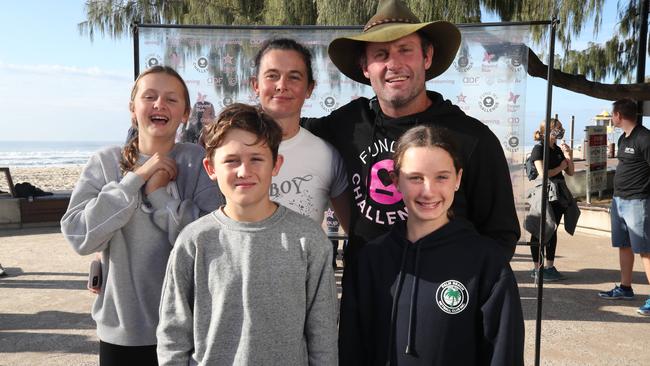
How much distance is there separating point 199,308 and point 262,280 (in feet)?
0.66

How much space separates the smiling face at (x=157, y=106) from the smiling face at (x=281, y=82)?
1.20ft

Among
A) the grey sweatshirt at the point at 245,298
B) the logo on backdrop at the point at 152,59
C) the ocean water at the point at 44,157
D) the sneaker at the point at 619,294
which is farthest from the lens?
the ocean water at the point at 44,157

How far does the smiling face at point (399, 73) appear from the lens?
76.0 inches

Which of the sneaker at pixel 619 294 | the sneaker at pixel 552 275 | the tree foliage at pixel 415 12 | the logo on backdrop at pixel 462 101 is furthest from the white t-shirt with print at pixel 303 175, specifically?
the tree foliage at pixel 415 12

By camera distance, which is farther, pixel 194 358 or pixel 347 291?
pixel 347 291

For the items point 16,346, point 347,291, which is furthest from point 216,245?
point 16,346

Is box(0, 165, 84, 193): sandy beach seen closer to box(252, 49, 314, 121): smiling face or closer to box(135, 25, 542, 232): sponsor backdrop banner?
box(135, 25, 542, 232): sponsor backdrop banner

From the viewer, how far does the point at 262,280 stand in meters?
1.50

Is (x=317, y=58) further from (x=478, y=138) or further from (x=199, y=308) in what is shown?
(x=199, y=308)

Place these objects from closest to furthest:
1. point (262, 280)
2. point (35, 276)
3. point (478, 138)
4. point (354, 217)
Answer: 1. point (262, 280)
2. point (478, 138)
3. point (354, 217)
4. point (35, 276)

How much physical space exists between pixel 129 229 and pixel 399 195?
3.17 feet

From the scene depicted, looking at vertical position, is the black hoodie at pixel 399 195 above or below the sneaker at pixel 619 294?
above

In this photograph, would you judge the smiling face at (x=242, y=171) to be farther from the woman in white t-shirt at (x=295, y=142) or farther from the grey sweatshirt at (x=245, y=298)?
the woman in white t-shirt at (x=295, y=142)

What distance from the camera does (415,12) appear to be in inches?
294
